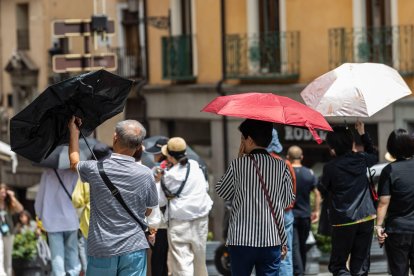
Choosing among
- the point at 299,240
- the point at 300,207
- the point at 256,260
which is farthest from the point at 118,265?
the point at 299,240

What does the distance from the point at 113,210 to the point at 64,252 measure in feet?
14.2

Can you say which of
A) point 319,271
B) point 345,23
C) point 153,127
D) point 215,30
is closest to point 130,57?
point 153,127

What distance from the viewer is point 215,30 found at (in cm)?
2861

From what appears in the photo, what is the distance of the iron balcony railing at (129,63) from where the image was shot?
35062 millimetres

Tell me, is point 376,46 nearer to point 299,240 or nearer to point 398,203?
point 299,240

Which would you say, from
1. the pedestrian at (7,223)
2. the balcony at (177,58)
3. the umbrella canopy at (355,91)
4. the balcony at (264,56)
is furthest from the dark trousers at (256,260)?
the balcony at (177,58)

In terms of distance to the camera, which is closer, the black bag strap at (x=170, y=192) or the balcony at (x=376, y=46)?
the black bag strap at (x=170, y=192)

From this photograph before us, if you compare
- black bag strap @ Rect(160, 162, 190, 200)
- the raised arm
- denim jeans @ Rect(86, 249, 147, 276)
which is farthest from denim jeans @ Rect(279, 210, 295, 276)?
the raised arm

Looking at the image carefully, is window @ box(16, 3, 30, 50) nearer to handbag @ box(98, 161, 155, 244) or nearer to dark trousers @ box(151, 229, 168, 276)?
dark trousers @ box(151, 229, 168, 276)

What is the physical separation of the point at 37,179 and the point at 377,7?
712 inches

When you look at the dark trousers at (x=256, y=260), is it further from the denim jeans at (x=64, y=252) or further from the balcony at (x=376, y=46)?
the balcony at (x=376, y=46)

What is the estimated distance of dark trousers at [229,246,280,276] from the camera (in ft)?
31.7

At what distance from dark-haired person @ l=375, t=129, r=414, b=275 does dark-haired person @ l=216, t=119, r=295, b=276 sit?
5.31 ft

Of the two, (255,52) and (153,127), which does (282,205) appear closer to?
(255,52)
